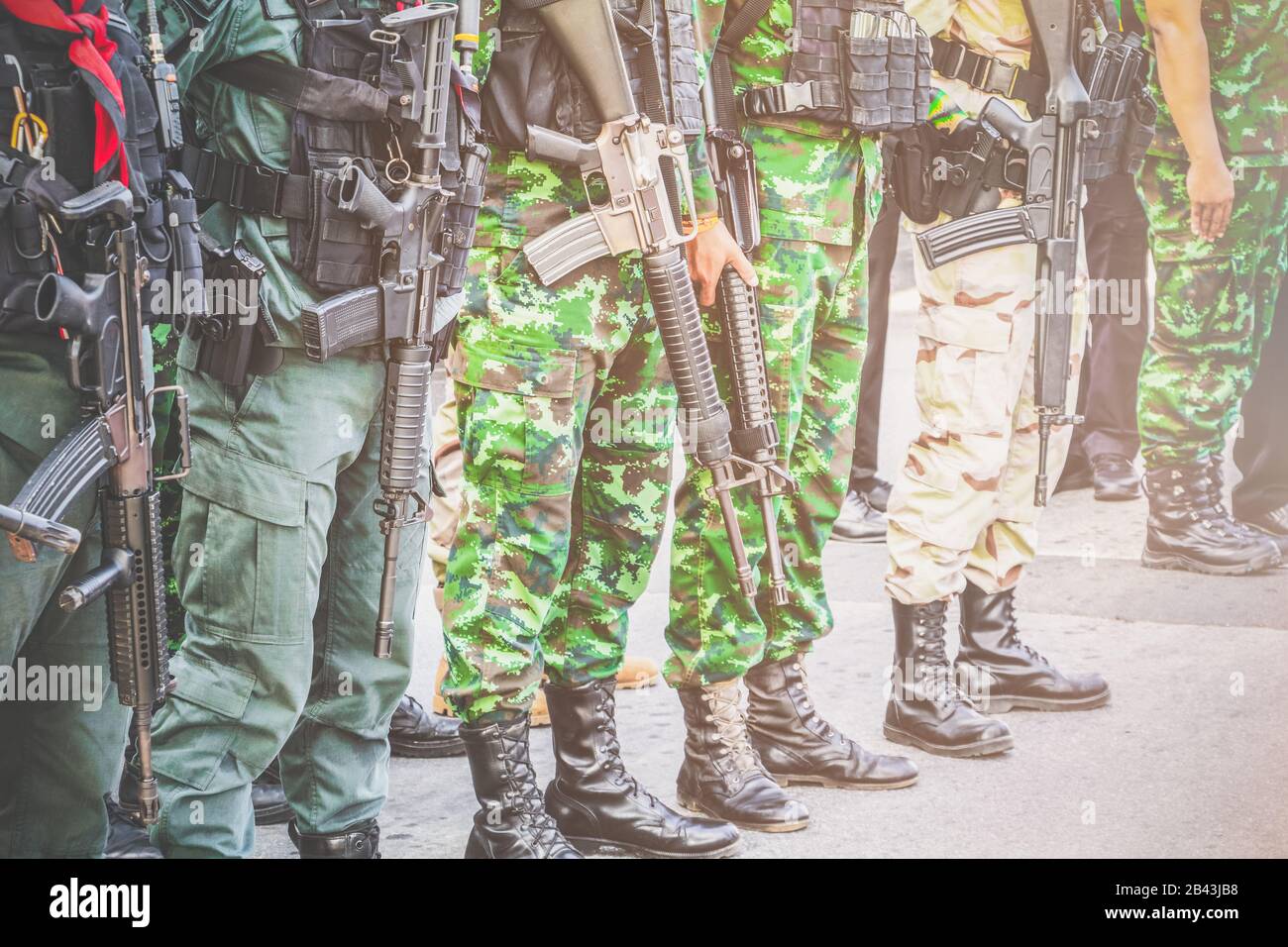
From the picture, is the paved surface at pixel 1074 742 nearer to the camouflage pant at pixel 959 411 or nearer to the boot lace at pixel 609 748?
the boot lace at pixel 609 748

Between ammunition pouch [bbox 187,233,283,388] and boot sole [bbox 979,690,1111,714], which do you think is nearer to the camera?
ammunition pouch [bbox 187,233,283,388]

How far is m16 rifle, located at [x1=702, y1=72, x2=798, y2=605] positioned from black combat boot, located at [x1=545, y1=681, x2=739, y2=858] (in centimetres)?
44

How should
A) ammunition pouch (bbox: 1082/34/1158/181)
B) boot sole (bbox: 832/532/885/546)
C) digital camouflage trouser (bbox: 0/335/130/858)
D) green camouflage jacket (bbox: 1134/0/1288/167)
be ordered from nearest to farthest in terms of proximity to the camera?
1. digital camouflage trouser (bbox: 0/335/130/858)
2. ammunition pouch (bbox: 1082/34/1158/181)
3. green camouflage jacket (bbox: 1134/0/1288/167)
4. boot sole (bbox: 832/532/885/546)

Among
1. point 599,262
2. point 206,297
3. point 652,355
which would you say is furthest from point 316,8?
point 652,355

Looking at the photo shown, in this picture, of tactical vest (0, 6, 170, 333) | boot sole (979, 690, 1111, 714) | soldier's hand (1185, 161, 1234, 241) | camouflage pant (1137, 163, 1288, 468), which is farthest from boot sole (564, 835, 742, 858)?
soldier's hand (1185, 161, 1234, 241)

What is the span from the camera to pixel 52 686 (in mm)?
2186

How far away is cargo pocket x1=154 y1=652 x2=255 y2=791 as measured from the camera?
2189 mm

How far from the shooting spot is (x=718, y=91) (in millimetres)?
3006

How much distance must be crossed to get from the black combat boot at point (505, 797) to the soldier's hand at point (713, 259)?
2.90 ft

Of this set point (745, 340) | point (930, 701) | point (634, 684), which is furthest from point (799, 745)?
point (745, 340)

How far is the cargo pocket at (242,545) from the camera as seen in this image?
2.17m

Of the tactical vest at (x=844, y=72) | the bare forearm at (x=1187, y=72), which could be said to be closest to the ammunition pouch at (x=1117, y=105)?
the bare forearm at (x=1187, y=72)

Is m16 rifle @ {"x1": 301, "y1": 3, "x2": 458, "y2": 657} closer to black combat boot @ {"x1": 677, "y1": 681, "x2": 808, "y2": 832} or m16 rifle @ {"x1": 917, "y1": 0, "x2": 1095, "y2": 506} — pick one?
black combat boot @ {"x1": 677, "y1": 681, "x2": 808, "y2": 832}
